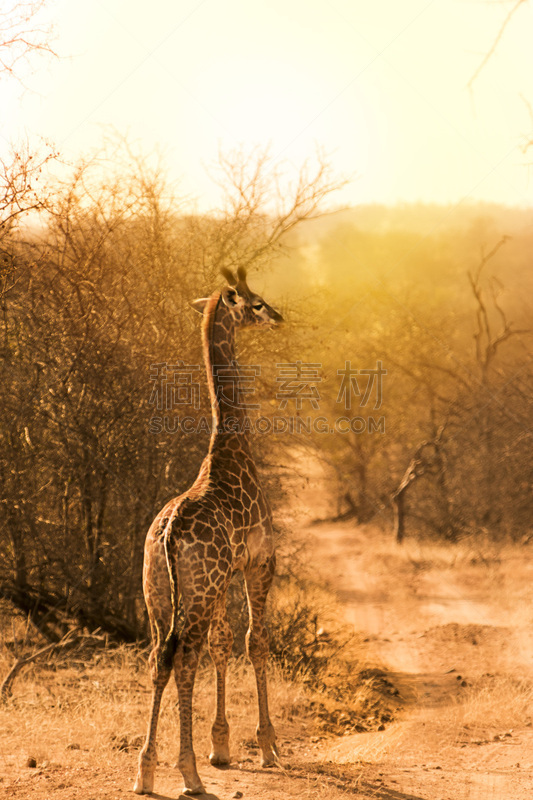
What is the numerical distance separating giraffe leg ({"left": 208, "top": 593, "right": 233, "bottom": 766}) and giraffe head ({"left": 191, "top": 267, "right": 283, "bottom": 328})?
84.0 inches

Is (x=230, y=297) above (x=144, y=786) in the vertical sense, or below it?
above

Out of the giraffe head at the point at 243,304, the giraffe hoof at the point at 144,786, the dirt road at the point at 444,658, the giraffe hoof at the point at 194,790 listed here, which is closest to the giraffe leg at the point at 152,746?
the giraffe hoof at the point at 144,786

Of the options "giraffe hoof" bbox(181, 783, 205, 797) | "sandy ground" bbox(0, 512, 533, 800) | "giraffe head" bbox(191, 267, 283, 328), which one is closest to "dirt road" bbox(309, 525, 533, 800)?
"sandy ground" bbox(0, 512, 533, 800)

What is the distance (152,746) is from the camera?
489cm

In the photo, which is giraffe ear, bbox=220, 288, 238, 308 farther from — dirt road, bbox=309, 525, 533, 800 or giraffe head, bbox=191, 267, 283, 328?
dirt road, bbox=309, 525, 533, 800

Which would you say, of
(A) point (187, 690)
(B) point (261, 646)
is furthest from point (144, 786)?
(B) point (261, 646)

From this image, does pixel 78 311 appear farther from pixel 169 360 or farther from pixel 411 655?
pixel 411 655

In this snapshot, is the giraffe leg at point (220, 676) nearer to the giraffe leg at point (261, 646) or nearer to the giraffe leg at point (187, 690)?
the giraffe leg at point (261, 646)

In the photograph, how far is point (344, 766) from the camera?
18.5 feet

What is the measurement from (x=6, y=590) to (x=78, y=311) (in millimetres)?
3064

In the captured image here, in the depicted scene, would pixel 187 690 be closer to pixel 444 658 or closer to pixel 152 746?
pixel 152 746

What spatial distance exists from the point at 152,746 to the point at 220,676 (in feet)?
2.89

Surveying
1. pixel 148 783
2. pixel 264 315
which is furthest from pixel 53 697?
pixel 264 315

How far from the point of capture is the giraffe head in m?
6.00
